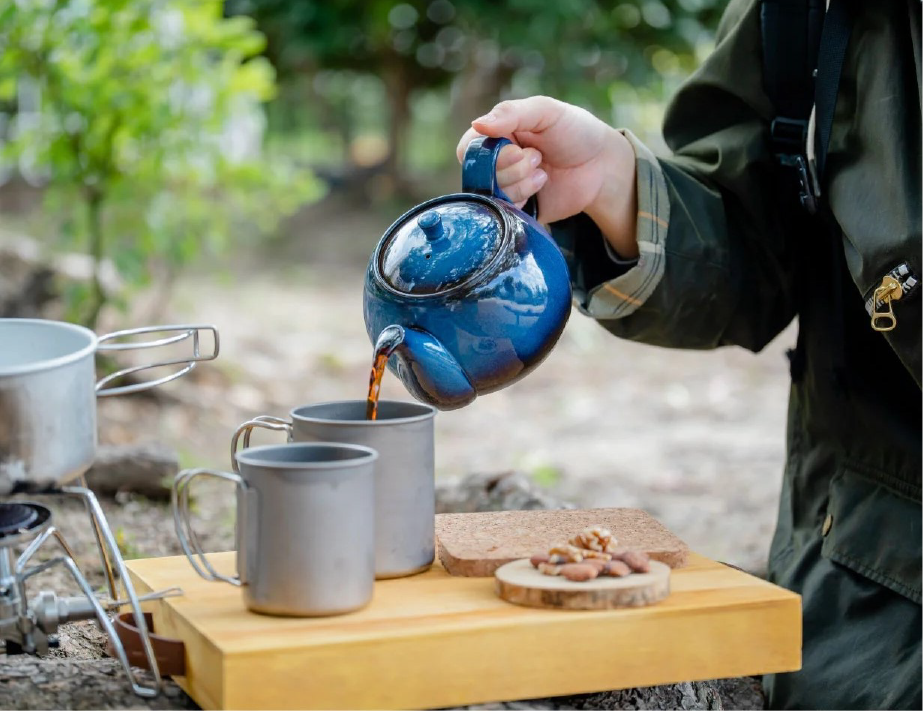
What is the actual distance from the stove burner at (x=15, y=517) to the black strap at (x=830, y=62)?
3.76 feet

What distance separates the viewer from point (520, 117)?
150 centimetres

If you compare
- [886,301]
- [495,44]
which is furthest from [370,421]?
[495,44]

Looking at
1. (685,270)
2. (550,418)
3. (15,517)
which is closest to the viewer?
(15,517)

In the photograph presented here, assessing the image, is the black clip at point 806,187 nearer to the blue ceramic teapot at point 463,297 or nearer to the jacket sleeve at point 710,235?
the jacket sleeve at point 710,235

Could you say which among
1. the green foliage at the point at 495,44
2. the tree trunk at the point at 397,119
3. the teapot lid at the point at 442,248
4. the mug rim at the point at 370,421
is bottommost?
the mug rim at the point at 370,421

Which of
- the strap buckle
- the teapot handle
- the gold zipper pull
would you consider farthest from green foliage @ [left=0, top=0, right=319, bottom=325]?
the gold zipper pull

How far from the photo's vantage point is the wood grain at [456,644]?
3.34ft

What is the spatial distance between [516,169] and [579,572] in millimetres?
560

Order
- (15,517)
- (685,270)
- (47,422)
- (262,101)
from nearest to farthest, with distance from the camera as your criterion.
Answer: (47,422) < (15,517) < (685,270) < (262,101)

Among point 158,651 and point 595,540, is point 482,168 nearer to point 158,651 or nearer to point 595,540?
point 595,540

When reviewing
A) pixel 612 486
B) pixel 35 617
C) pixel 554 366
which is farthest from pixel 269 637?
pixel 554 366

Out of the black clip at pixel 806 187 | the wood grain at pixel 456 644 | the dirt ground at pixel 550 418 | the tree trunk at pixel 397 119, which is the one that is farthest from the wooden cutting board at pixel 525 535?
the tree trunk at pixel 397 119

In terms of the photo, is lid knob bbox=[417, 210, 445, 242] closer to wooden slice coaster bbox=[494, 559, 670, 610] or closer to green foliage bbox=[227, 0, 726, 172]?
wooden slice coaster bbox=[494, 559, 670, 610]

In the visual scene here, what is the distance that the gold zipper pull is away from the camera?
1512 millimetres
